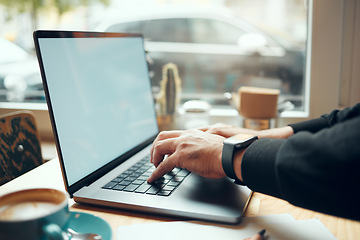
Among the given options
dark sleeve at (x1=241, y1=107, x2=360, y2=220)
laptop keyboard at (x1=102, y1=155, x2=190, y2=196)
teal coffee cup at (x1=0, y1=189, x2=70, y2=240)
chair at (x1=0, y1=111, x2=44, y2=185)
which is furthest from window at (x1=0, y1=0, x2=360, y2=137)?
teal coffee cup at (x1=0, y1=189, x2=70, y2=240)

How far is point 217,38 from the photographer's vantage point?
56.6 inches

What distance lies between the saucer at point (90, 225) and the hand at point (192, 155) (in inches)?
6.7

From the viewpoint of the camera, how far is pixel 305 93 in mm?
1360

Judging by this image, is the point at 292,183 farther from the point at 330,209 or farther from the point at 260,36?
the point at 260,36

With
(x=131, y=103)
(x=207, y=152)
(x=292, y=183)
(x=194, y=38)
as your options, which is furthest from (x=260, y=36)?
(x=292, y=183)

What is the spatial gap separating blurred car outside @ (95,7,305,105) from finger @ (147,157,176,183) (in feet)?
2.48

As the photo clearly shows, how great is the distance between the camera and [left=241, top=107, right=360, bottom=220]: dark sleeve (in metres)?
0.47

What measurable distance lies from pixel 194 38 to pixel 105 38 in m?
0.67

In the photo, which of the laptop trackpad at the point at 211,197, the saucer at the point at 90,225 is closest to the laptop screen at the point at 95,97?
the saucer at the point at 90,225

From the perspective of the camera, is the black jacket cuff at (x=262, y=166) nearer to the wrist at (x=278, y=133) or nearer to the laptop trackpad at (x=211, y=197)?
the laptop trackpad at (x=211, y=197)

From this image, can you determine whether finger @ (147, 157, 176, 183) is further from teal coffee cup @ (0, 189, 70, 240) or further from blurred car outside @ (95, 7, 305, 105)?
blurred car outside @ (95, 7, 305, 105)

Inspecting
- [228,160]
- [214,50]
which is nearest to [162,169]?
[228,160]

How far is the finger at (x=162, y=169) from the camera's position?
2.28ft

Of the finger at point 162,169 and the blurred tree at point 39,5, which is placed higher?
the blurred tree at point 39,5
